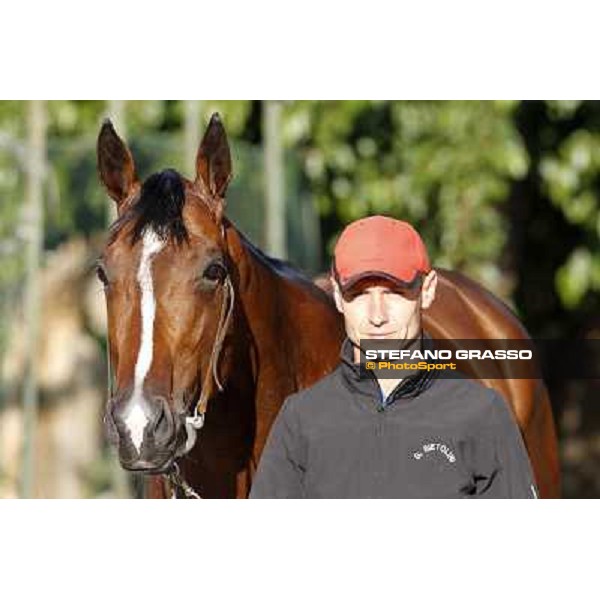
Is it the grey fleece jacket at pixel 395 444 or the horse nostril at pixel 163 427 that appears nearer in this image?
the grey fleece jacket at pixel 395 444

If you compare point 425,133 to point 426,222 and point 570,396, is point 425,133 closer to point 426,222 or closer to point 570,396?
point 426,222

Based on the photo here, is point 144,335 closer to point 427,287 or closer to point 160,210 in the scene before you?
point 160,210

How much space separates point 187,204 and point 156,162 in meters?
1.25

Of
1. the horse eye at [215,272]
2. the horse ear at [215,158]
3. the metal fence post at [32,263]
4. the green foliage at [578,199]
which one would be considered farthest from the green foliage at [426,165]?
the horse eye at [215,272]

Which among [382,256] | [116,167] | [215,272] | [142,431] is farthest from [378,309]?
[116,167]

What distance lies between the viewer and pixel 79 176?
425cm

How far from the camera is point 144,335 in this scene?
112 inches

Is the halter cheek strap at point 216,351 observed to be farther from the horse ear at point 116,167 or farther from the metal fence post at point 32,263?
the metal fence post at point 32,263

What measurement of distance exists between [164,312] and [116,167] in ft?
1.31

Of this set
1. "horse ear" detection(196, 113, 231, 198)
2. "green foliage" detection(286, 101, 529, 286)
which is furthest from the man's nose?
"green foliage" detection(286, 101, 529, 286)

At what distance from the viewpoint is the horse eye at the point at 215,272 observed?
9.68 feet

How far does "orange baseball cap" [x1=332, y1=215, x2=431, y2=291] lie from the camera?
2713mm

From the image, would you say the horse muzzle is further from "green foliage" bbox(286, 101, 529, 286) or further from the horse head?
"green foliage" bbox(286, 101, 529, 286)

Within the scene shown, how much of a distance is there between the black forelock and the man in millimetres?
355
